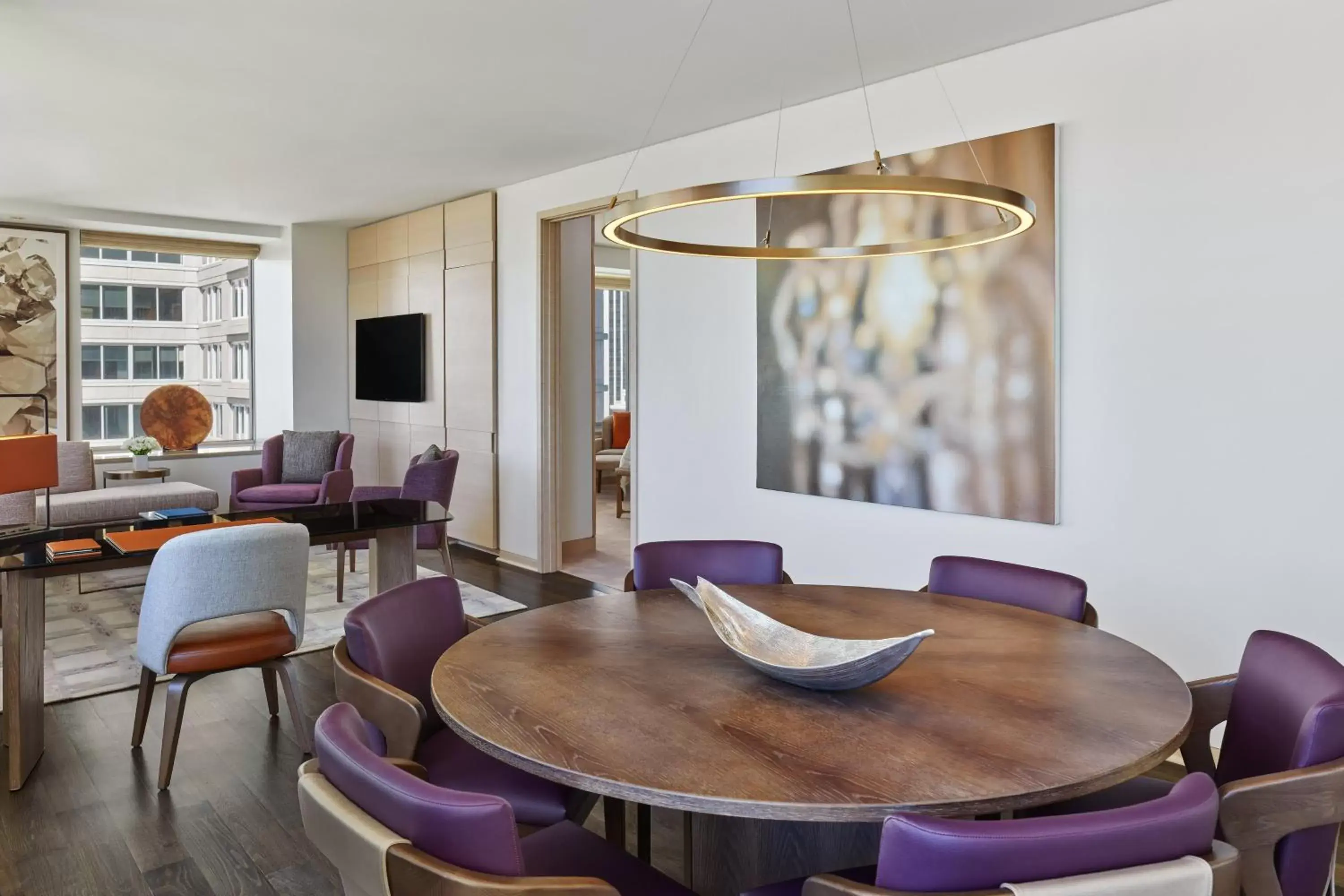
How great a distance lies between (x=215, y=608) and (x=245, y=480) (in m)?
4.46

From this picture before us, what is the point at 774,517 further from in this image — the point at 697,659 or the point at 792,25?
the point at 697,659

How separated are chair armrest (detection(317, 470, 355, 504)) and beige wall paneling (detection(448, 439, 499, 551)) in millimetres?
745

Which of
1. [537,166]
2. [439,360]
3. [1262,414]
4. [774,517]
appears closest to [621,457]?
[439,360]

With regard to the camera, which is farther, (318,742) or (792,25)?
(792,25)

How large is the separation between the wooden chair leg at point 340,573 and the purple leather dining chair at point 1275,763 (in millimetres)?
4183

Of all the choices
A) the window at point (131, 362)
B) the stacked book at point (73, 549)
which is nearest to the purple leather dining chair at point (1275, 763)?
the stacked book at point (73, 549)

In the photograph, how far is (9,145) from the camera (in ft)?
17.4

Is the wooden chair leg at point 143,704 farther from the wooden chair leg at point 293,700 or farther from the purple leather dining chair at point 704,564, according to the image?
the purple leather dining chair at point 704,564

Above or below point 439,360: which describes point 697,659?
below

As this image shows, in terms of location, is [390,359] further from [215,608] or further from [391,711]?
[391,711]

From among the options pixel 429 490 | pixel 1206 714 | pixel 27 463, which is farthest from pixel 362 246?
pixel 1206 714

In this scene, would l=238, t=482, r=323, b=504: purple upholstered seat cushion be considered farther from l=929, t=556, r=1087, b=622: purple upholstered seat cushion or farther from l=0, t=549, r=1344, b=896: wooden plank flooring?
l=929, t=556, r=1087, b=622: purple upholstered seat cushion

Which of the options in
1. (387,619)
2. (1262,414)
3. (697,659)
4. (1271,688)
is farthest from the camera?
(1262,414)

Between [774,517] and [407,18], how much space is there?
267 centimetres
